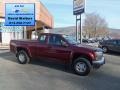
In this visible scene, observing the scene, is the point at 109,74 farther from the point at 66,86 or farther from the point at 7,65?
the point at 7,65

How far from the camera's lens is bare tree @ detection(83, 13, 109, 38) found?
106750 mm

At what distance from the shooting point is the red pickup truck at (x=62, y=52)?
44.7ft

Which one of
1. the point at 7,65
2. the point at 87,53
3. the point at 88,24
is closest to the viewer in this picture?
the point at 87,53

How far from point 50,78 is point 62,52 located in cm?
220

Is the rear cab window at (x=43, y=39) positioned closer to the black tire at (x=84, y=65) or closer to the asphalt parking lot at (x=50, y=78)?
the asphalt parking lot at (x=50, y=78)

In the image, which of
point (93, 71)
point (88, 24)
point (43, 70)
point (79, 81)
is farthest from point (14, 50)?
point (88, 24)

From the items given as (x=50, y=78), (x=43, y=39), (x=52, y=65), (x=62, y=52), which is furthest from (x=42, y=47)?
(x=50, y=78)

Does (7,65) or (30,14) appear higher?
(30,14)

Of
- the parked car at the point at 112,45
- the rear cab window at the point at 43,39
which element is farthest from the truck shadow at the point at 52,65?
the parked car at the point at 112,45

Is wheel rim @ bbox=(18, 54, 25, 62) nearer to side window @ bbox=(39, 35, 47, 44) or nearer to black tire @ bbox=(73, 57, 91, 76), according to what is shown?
side window @ bbox=(39, 35, 47, 44)

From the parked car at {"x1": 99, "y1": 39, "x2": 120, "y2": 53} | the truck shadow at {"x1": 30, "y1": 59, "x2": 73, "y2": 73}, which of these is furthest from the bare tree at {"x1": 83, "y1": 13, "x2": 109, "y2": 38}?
the truck shadow at {"x1": 30, "y1": 59, "x2": 73, "y2": 73}

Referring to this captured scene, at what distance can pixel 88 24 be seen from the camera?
353 feet

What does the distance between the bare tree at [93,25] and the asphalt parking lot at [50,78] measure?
90589 millimetres

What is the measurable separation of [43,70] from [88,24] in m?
94.2
